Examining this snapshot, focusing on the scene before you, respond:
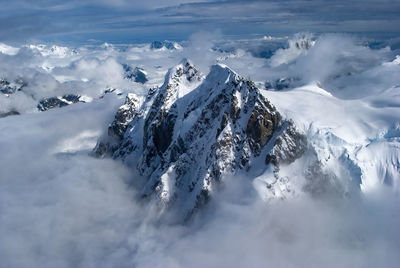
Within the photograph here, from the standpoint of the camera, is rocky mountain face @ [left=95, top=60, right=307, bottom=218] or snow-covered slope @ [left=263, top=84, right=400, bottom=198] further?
rocky mountain face @ [left=95, top=60, right=307, bottom=218]

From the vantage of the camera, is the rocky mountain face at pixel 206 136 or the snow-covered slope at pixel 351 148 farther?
the rocky mountain face at pixel 206 136

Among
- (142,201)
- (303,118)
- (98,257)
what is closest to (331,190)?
(303,118)

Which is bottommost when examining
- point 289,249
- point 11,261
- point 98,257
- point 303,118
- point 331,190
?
point 11,261

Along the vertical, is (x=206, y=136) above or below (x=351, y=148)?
below

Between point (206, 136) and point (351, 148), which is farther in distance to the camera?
point (206, 136)

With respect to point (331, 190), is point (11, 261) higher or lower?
lower

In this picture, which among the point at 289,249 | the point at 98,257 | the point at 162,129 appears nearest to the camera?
the point at 289,249

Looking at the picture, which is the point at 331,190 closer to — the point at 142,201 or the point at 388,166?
the point at 388,166

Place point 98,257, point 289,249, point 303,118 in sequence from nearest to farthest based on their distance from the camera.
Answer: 1. point 289,249
2. point 303,118
3. point 98,257
